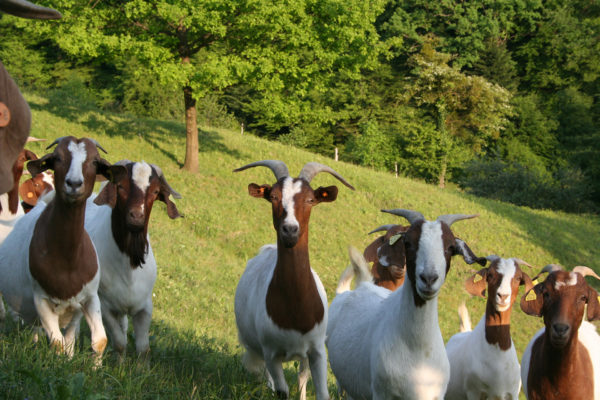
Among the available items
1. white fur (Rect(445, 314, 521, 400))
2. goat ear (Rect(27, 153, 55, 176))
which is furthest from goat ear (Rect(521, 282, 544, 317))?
goat ear (Rect(27, 153, 55, 176))

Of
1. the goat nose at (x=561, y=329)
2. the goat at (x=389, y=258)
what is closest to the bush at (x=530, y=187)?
the goat at (x=389, y=258)

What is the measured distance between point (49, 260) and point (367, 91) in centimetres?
4648

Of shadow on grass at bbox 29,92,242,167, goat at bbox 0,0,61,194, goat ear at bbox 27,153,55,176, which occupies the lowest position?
A: shadow on grass at bbox 29,92,242,167

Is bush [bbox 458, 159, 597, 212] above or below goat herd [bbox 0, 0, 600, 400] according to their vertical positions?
below

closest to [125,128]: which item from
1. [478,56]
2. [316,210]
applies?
[316,210]

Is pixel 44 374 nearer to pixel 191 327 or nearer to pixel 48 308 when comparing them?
pixel 48 308

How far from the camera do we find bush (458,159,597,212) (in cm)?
3419

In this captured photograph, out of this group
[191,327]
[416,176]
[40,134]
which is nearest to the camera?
[191,327]

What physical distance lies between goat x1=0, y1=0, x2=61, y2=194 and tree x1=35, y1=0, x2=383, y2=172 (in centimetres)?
1642

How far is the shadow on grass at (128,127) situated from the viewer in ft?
73.0

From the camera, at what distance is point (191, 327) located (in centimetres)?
855

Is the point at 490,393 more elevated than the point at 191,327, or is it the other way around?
the point at 490,393

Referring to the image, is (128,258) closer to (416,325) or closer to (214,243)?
(416,325)

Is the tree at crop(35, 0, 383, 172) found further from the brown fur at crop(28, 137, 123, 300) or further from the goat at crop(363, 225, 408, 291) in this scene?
the brown fur at crop(28, 137, 123, 300)
